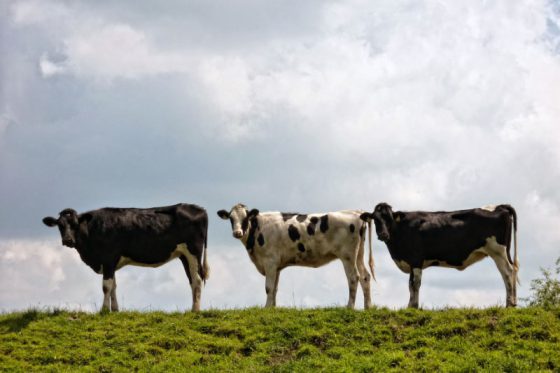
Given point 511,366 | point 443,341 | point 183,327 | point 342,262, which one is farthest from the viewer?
point 342,262

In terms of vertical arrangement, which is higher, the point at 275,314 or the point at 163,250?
the point at 163,250

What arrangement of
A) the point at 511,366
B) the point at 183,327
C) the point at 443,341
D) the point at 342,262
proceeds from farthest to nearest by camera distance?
1. the point at 342,262
2. the point at 183,327
3. the point at 443,341
4. the point at 511,366

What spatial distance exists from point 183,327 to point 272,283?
426cm

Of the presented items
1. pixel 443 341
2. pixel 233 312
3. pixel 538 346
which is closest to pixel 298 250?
pixel 233 312

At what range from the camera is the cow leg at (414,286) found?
25750 mm

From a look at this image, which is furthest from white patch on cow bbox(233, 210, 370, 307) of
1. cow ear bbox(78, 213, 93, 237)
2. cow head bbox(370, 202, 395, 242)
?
cow ear bbox(78, 213, 93, 237)

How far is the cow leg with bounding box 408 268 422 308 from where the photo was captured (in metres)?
25.8

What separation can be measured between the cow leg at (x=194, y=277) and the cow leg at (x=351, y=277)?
4.95 metres

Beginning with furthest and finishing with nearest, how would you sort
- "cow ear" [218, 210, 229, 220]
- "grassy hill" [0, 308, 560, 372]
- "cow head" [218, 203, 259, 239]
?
"cow ear" [218, 210, 229, 220] < "cow head" [218, 203, 259, 239] < "grassy hill" [0, 308, 560, 372]

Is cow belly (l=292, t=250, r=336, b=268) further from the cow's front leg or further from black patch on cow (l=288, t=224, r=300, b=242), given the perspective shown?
the cow's front leg

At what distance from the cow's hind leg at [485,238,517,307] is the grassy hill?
270 centimetres

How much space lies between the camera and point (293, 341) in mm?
22359

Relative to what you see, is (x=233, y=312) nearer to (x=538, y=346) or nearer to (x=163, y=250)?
(x=163, y=250)

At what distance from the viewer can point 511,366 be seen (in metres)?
20.0
